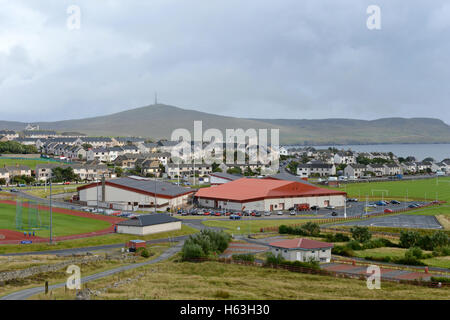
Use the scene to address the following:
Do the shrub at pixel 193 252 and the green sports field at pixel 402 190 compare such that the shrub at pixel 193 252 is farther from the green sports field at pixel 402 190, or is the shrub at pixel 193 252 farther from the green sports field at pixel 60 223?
the green sports field at pixel 402 190

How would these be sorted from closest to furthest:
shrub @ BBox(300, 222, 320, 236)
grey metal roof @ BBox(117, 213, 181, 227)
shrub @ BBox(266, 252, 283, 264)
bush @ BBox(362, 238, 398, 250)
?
1. shrub @ BBox(266, 252, 283, 264)
2. bush @ BBox(362, 238, 398, 250)
3. grey metal roof @ BBox(117, 213, 181, 227)
4. shrub @ BBox(300, 222, 320, 236)

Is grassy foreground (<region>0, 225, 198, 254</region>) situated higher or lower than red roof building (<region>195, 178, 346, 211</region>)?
lower

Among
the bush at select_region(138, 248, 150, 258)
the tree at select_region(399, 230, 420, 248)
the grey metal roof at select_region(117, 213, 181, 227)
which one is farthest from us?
the grey metal roof at select_region(117, 213, 181, 227)

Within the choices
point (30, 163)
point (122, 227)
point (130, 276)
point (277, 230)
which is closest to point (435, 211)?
point (277, 230)

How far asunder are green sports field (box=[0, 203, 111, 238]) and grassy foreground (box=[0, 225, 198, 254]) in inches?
138

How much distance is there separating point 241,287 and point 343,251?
15.2m

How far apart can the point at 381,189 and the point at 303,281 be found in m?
67.2

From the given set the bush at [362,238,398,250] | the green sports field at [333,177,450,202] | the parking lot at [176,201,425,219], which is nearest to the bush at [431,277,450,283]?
the bush at [362,238,398,250]

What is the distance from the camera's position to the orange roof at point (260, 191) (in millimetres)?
66125

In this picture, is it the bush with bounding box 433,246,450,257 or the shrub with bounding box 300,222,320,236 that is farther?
the shrub with bounding box 300,222,320,236

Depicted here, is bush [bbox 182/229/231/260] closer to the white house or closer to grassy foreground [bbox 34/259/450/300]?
grassy foreground [bbox 34/259/450/300]

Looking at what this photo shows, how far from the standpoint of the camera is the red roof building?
65.2 metres

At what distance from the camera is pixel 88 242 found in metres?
40.7

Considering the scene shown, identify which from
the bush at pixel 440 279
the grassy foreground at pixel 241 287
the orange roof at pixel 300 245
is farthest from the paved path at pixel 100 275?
the bush at pixel 440 279
